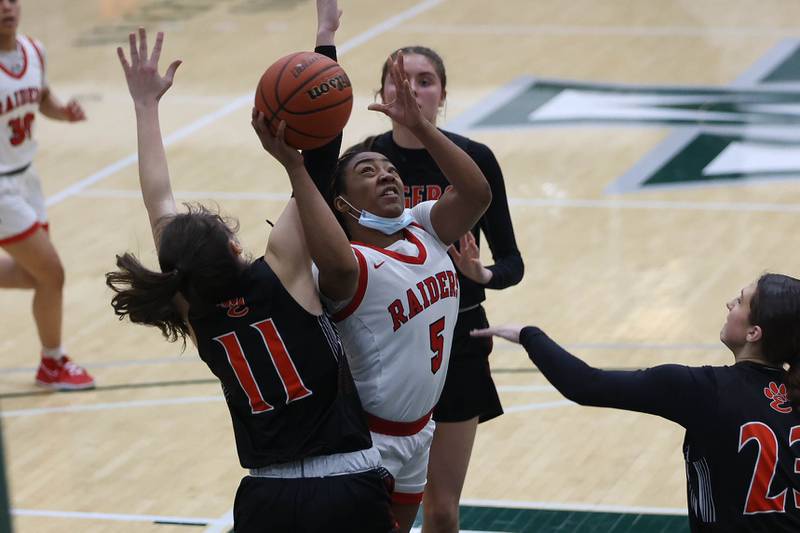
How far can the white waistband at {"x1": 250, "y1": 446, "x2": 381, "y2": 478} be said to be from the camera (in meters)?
3.87

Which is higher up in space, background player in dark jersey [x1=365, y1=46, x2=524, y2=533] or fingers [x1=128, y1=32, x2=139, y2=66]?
fingers [x1=128, y1=32, x2=139, y2=66]

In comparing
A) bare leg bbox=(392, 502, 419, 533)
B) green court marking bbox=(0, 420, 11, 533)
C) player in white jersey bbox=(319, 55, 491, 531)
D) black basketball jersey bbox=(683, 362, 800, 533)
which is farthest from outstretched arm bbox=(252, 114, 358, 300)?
green court marking bbox=(0, 420, 11, 533)

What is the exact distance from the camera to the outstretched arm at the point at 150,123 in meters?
4.16

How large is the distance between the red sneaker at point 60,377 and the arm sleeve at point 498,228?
11.3 feet

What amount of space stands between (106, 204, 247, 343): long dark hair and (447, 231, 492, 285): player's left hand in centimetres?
122

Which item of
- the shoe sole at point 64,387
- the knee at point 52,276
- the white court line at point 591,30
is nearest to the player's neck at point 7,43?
the knee at point 52,276

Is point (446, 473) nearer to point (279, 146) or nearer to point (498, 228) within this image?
point (498, 228)

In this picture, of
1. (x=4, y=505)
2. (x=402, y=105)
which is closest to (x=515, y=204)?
(x=402, y=105)

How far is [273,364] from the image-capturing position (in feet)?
12.6

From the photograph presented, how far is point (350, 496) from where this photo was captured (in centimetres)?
386

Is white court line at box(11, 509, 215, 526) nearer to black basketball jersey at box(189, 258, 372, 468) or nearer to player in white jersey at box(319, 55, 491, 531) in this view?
player in white jersey at box(319, 55, 491, 531)

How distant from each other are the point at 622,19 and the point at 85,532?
11.6 meters

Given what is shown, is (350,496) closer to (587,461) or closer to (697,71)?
(587,461)

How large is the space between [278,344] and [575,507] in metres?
2.77
